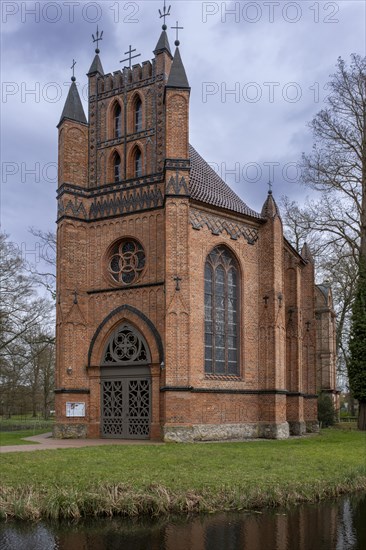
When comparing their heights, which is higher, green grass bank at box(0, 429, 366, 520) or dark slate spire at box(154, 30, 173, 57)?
dark slate spire at box(154, 30, 173, 57)

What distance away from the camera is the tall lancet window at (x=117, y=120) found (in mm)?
26834

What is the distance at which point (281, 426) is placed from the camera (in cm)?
2539

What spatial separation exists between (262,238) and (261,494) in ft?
53.1

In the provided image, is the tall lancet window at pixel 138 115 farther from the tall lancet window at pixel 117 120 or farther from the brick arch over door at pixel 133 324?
the brick arch over door at pixel 133 324

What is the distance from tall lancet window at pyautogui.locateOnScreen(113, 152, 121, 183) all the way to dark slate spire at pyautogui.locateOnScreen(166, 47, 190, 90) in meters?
3.88

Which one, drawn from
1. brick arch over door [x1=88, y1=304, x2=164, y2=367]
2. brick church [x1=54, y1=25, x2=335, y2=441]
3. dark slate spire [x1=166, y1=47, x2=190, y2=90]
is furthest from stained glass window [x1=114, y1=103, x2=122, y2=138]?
brick arch over door [x1=88, y1=304, x2=164, y2=367]

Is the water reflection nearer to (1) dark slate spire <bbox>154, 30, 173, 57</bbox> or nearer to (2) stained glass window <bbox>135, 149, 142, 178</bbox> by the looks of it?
(2) stained glass window <bbox>135, 149, 142, 178</bbox>

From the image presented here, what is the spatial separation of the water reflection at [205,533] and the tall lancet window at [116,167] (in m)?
17.5

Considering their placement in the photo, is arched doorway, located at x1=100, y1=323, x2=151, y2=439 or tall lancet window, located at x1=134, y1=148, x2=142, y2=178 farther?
tall lancet window, located at x1=134, y1=148, x2=142, y2=178

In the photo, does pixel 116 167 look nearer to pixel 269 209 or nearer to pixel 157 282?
pixel 157 282

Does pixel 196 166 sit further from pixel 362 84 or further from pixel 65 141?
pixel 362 84

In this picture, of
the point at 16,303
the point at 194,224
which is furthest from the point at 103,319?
the point at 16,303

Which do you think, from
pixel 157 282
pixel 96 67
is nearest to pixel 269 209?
pixel 157 282

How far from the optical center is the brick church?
77.2 ft
